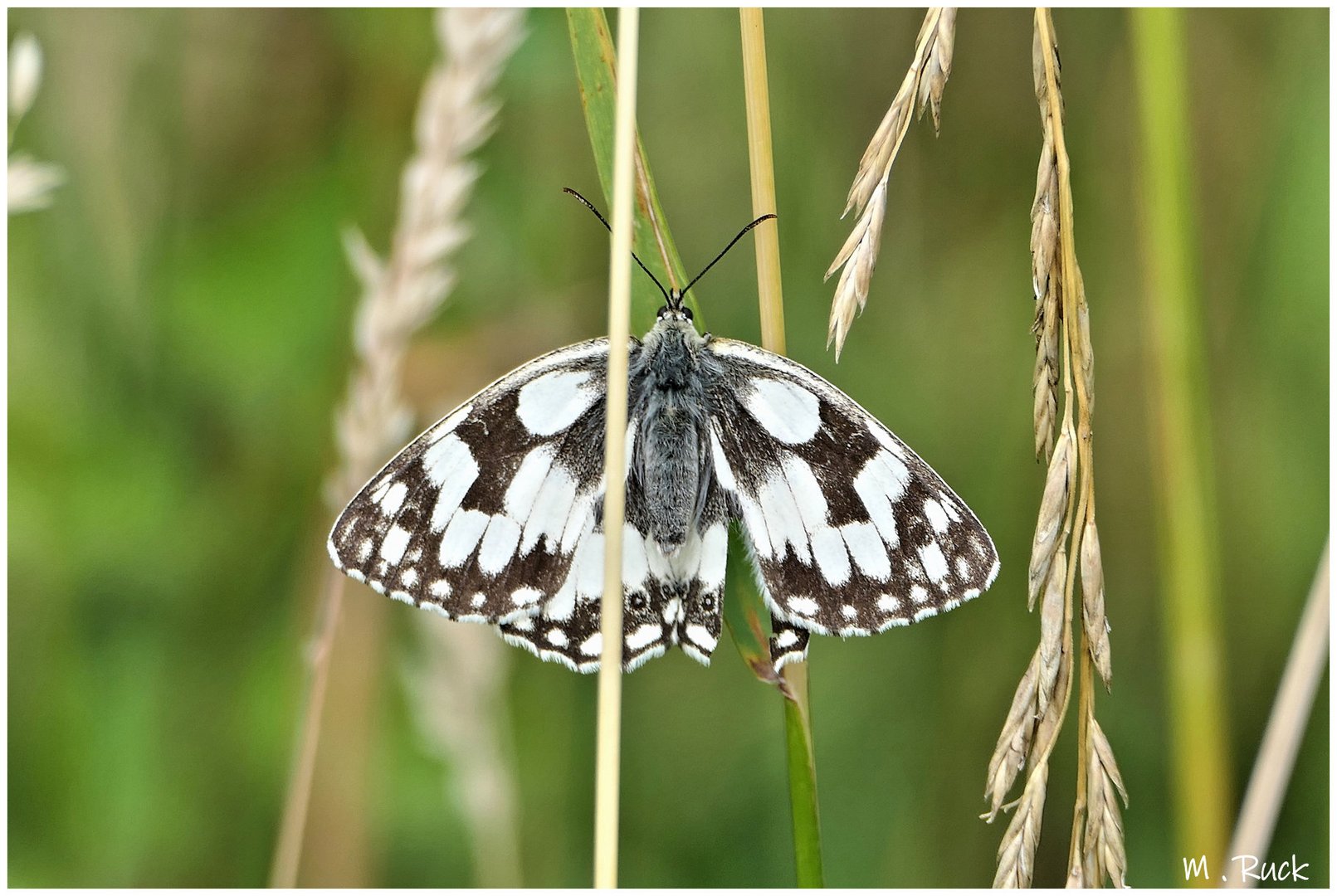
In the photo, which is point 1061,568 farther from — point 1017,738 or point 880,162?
point 880,162

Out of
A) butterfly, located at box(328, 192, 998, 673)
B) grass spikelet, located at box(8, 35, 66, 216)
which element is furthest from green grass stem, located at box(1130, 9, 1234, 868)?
grass spikelet, located at box(8, 35, 66, 216)

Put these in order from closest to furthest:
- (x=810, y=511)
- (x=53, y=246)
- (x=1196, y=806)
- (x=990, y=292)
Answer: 1. (x=1196, y=806)
2. (x=810, y=511)
3. (x=53, y=246)
4. (x=990, y=292)

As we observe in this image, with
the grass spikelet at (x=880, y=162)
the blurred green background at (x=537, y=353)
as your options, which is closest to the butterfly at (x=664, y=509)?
the grass spikelet at (x=880, y=162)

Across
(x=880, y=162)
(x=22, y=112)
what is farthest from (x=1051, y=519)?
(x=22, y=112)

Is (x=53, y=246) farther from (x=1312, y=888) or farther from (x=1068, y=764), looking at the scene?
(x=1312, y=888)

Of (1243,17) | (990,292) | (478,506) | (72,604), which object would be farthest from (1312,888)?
(72,604)

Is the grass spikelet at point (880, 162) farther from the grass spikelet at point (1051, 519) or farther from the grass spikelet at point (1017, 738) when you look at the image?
the grass spikelet at point (1017, 738)

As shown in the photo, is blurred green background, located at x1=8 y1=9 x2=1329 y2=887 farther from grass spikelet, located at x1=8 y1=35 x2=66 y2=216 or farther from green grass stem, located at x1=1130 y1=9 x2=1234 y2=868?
grass spikelet, located at x1=8 y1=35 x2=66 y2=216
